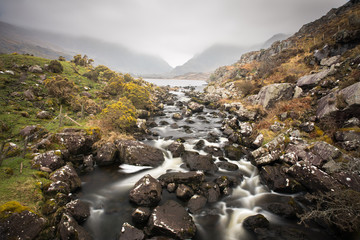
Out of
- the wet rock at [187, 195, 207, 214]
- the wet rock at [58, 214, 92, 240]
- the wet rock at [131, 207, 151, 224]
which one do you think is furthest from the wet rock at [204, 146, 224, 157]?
the wet rock at [58, 214, 92, 240]

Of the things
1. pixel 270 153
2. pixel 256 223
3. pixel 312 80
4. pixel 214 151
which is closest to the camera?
pixel 256 223

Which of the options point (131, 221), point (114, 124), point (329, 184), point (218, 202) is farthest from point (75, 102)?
point (329, 184)

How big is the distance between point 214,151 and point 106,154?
35.6ft

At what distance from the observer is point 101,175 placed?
12703 mm

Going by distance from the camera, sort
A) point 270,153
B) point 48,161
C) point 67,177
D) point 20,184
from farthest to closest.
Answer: point 270,153
point 48,161
point 67,177
point 20,184

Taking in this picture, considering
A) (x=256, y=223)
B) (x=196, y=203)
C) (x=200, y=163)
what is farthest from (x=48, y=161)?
(x=256, y=223)

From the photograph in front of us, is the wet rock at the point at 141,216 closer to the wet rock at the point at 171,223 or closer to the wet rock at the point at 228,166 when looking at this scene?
the wet rock at the point at 171,223

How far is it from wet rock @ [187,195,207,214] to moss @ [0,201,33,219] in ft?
26.5

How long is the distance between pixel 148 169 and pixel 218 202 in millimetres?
6708

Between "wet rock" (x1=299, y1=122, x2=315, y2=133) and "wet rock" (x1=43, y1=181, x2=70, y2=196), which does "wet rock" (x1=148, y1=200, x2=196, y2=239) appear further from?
"wet rock" (x1=299, y1=122, x2=315, y2=133)

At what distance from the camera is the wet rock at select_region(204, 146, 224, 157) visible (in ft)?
53.7

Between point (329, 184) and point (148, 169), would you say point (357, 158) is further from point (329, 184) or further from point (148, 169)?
point (148, 169)

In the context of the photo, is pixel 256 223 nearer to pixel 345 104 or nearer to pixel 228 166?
pixel 228 166

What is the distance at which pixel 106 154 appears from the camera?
1393 centimetres
